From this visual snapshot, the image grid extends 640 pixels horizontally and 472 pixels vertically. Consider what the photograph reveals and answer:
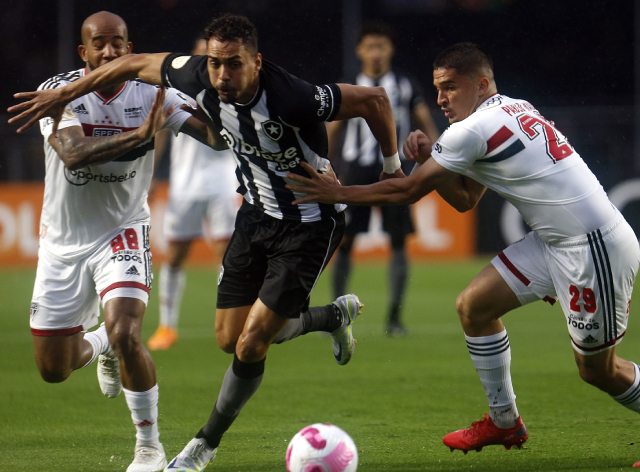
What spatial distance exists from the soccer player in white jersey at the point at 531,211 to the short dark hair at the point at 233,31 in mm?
664

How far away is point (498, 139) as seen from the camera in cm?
384

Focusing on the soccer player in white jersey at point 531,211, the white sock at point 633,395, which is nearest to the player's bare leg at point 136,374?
the soccer player in white jersey at point 531,211

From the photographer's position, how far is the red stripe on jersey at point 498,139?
151 inches

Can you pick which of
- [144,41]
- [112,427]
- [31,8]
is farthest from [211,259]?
[112,427]

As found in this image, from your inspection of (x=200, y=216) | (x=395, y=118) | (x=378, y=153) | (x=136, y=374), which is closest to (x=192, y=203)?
(x=200, y=216)

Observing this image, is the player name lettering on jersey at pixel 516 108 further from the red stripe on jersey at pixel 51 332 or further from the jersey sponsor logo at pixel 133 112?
the red stripe on jersey at pixel 51 332

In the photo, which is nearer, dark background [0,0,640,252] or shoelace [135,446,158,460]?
shoelace [135,446,158,460]

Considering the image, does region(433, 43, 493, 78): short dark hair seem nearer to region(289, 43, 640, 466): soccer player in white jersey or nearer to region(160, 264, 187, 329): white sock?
region(289, 43, 640, 466): soccer player in white jersey

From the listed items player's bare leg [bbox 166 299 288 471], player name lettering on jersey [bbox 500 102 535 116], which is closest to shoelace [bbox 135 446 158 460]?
player's bare leg [bbox 166 299 288 471]

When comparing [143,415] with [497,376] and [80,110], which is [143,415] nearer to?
[80,110]

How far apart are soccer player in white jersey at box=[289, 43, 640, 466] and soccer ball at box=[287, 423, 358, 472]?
0.86 meters

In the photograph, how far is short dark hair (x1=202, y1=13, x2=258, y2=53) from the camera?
380cm

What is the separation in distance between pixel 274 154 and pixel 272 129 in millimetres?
135

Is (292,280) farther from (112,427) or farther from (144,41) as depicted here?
(144,41)
